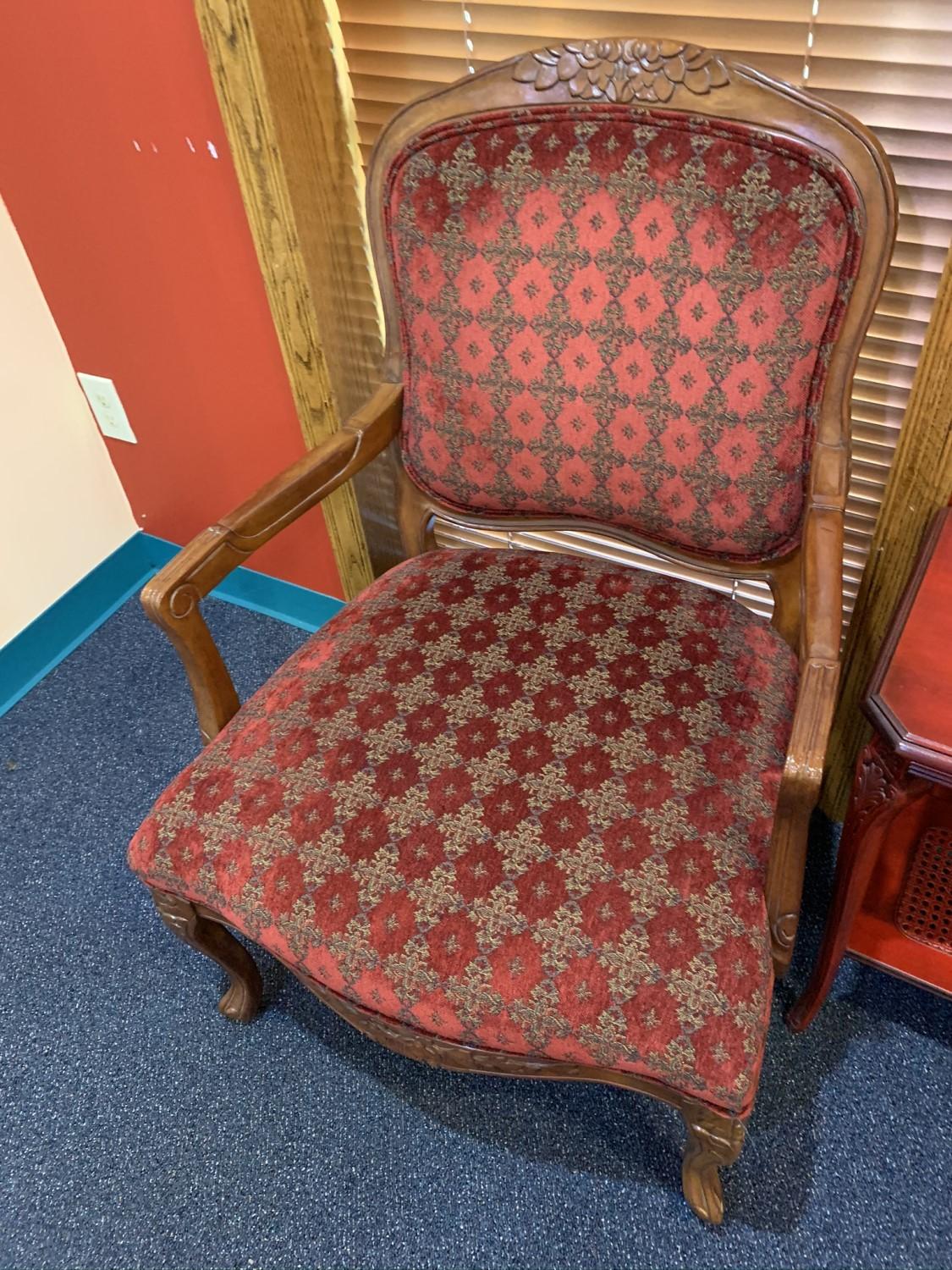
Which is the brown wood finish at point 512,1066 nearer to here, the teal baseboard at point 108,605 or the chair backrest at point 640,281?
the chair backrest at point 640,281

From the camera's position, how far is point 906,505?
1.10m

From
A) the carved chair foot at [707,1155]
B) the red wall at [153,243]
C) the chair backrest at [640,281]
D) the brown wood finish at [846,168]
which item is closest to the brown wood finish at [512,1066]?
the carved chair foot at [707,1155]

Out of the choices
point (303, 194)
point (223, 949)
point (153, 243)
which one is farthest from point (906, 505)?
point (153, 243)

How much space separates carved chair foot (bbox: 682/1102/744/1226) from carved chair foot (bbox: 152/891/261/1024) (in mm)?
592

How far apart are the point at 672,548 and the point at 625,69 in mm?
514

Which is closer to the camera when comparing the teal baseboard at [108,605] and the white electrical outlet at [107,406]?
the white electrical outlet at [107,406]

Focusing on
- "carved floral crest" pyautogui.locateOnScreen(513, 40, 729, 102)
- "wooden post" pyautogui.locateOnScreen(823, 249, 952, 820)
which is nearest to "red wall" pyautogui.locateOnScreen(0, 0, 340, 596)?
"carved floral crest" pyautogui.locateOnScreen(513, 40, 729, 102)

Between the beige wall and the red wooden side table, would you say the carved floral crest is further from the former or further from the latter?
the beige wall

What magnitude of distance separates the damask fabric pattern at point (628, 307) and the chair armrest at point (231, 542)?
77 millimetres

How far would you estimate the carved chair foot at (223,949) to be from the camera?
1.07 meters

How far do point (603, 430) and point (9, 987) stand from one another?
48.0 inches

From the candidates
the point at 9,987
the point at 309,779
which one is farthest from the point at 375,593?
the point at 9,987

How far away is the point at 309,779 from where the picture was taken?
0.98m

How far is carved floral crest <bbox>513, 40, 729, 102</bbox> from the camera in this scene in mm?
888
